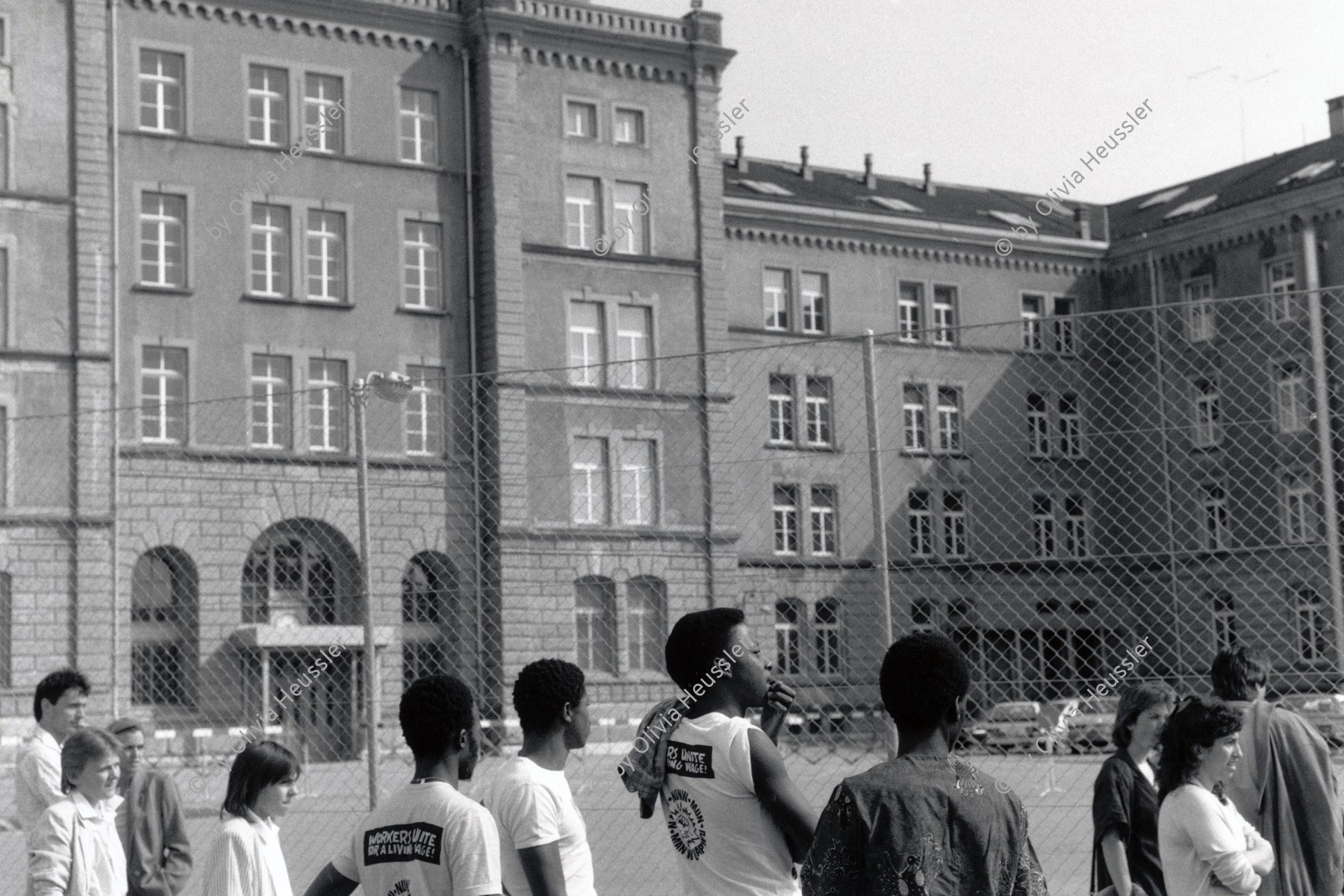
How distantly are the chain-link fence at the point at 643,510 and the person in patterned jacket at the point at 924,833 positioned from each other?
13.7m

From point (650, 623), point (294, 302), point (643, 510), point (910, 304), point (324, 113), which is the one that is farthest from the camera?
point (910, 304)

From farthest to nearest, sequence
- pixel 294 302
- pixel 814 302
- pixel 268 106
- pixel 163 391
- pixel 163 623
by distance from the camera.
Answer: pixel 814 302 < pixel 268 106 < pixel 294 302 < pixel 163 391 < pixel 163 623

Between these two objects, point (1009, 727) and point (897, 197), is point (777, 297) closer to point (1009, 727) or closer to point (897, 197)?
point (897, 197)

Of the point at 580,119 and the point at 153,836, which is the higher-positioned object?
the point at 580,119

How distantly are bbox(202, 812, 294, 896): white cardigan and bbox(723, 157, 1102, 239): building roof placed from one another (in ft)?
144

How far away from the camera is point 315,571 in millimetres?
37469

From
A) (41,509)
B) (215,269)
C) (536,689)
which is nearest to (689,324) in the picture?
(215,269)

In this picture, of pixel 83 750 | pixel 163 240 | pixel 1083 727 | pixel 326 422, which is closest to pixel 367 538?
pixel 83 750

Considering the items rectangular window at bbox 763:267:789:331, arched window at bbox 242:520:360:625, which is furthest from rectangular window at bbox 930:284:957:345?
arched window at bbox 242:520:360:625

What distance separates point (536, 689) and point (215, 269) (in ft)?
110

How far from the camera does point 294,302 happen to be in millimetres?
38344

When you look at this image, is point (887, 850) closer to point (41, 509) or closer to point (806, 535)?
point (41, 509)

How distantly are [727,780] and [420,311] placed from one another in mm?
35252

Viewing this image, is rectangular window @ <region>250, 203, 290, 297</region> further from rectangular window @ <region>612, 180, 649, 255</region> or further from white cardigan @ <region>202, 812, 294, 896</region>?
white cardigan @ <region>202, 812, 294, 896</region>
